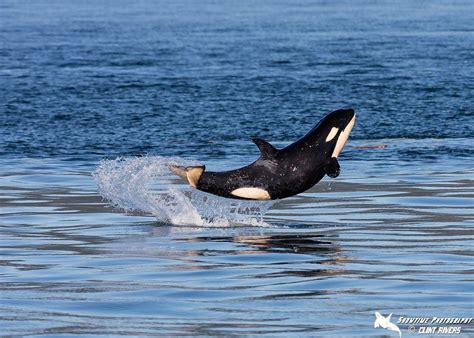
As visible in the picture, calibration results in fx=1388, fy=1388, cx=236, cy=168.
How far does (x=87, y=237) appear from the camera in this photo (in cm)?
1456

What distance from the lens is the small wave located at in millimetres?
15656

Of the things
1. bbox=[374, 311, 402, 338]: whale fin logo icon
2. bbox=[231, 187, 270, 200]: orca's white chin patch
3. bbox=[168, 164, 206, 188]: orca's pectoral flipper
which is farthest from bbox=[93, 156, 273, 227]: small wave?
bbox=[374, 311, 402, 338]: whale fin logo icon

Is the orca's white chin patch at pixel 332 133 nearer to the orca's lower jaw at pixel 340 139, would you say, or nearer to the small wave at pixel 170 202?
the orca's lower jaw at pixel 340 139

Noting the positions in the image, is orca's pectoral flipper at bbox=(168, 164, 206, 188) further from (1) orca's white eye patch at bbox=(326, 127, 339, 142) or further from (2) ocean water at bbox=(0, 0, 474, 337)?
(1) orca's white eye patch at bbox=(326, 127, 339, 142)

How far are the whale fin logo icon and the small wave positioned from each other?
203 inches

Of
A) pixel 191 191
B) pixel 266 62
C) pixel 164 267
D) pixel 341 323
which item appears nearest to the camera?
pixel 341 323

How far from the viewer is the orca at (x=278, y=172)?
14289 mm

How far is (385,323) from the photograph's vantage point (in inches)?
397

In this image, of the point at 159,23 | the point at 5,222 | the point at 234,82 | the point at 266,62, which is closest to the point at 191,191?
the point at 5,222

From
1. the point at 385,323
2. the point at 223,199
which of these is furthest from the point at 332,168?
the point at 385,323

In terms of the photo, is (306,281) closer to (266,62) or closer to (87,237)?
(87,237)

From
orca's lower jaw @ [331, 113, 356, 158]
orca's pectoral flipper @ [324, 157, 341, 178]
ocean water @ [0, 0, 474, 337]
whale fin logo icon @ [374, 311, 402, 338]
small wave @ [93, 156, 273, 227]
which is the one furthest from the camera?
small wave @ [93, 156, 273, 227]

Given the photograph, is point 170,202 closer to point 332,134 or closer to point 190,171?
point 190,171

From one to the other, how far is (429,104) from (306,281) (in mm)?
15683
